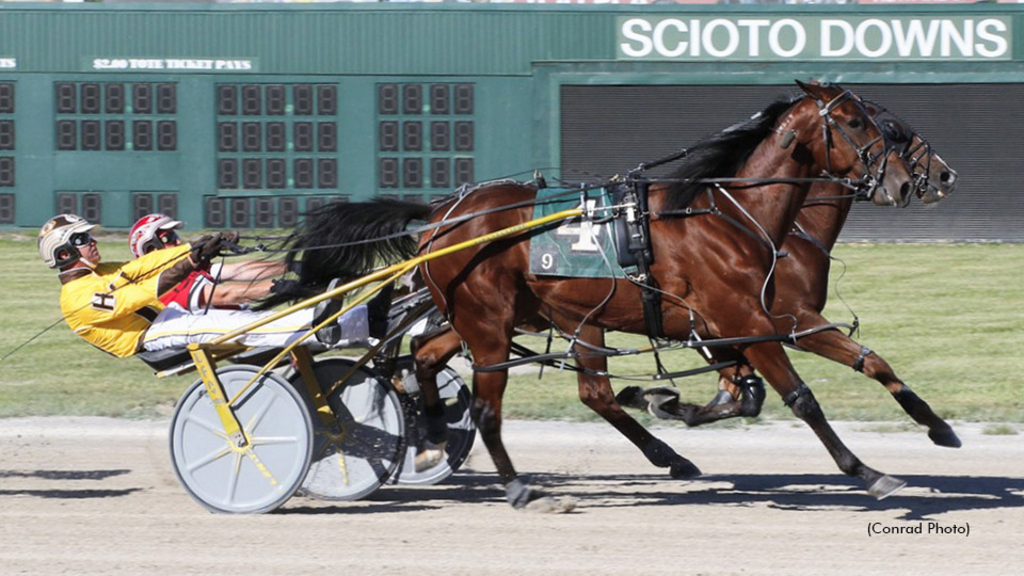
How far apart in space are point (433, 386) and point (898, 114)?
560 inches

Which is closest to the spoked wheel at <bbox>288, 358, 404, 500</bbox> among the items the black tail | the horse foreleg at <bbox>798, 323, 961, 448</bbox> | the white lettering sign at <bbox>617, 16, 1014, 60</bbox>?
the black tail

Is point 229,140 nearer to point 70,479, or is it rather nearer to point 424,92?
point 424,92

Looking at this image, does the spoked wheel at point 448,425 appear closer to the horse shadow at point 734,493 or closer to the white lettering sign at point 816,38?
the horse shadow at point 734,493

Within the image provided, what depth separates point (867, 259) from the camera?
18547mm

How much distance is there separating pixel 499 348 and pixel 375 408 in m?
0.71

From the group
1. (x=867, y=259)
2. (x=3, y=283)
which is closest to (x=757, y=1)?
(x=867, y=259)

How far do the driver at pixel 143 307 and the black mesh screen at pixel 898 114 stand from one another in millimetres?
13178

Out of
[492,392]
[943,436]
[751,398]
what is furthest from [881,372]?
[492,392]

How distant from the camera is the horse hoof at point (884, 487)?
6.38 m

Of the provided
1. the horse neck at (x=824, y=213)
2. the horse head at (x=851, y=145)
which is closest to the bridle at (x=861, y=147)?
the horse head at (x=851, y=145)

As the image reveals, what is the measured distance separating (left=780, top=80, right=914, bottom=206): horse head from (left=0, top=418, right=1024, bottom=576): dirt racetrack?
4.96ft

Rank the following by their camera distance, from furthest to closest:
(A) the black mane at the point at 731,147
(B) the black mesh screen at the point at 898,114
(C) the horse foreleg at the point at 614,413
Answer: (B) the black mesh screen at the point at 898,114 < (C) the horse foreleg at the point at 614,413 < (A) the black mane at the point at 731,147

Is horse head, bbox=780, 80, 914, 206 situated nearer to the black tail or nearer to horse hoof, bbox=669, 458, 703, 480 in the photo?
horse hoof, bbox=669, 458, 703, 480

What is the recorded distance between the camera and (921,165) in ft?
21.6
